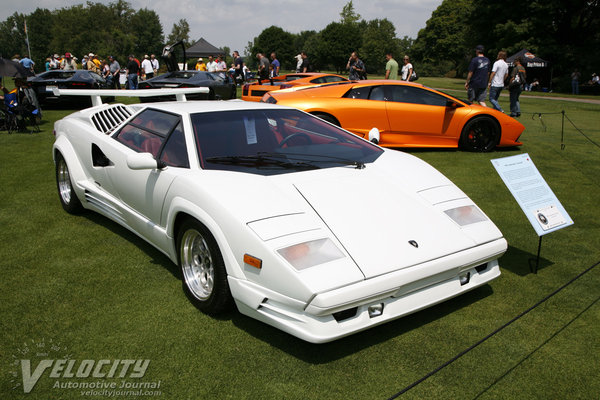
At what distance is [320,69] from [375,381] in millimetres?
86840

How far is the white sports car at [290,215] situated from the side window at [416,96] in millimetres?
4372

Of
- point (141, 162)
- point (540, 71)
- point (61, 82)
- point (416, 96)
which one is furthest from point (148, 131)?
point (540, 71)

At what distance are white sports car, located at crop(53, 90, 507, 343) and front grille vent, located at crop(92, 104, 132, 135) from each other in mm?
144

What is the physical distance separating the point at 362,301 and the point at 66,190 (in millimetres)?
3900

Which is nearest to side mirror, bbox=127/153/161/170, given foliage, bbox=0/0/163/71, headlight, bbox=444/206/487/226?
headlight, bbox=444/206/487/226

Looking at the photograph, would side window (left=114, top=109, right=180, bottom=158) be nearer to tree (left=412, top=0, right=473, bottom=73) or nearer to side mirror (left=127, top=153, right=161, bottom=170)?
side mirror (left=127, top=153, right=161, bottom=170)

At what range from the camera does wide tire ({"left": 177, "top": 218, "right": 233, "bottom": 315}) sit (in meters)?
2.76

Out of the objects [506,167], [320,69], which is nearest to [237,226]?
[506,167]

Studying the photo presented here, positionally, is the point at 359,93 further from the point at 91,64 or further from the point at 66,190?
the point at 91,64

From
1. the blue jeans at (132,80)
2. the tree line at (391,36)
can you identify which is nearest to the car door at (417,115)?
the blue jeans at (132,80)

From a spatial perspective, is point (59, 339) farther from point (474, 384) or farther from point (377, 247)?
point (474, 384)

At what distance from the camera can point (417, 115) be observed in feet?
25.7

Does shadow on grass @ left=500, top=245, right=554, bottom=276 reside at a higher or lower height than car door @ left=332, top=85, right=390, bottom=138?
lower

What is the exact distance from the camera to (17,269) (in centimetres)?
364
